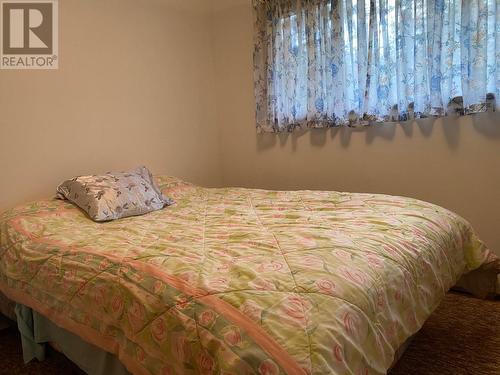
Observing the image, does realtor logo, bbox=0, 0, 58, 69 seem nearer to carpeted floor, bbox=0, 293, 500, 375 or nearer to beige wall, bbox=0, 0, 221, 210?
beige wall, bbox=0, 0, 221, 210

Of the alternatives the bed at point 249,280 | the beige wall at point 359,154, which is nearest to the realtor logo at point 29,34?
the bed at point 249,280

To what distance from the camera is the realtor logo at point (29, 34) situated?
2164mm

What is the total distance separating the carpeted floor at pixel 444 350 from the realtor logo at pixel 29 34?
64.6 inches

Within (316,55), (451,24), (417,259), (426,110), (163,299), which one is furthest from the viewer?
(316,55)

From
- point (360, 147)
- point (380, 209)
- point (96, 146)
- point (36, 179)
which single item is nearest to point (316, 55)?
point (360, 147)

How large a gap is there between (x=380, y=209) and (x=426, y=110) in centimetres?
95

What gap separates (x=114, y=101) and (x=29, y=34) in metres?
0.64

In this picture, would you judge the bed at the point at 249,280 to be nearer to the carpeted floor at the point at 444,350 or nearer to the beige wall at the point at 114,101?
the carpeted floor at the point at 444,350

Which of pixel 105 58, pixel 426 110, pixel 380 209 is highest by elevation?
pixel 105 58

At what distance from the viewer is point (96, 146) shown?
2.52 m

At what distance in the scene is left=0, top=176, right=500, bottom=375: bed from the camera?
77cm

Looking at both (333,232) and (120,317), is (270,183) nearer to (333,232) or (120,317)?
(333,232)

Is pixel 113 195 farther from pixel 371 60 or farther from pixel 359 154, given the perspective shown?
pixel 371 60

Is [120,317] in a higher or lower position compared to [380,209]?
lower
